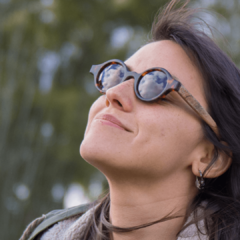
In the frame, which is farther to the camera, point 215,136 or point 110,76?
point 110,76

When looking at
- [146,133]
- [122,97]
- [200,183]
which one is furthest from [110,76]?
[200,183]

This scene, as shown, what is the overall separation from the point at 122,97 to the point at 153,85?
7.2 inches

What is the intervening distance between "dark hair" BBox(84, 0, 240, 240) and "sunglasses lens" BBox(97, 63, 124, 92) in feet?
1.37

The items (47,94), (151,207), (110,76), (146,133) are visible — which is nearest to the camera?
(146,133)

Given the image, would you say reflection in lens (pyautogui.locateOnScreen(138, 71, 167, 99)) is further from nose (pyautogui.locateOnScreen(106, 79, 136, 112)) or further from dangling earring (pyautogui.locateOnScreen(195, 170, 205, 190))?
dangling earring (pyautogui.locateOnScreen(195, 170, 205, 190))

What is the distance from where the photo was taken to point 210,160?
178cm

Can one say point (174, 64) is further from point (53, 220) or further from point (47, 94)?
point (47, 94)

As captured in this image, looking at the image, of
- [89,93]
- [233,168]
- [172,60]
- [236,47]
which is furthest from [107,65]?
[89,93]

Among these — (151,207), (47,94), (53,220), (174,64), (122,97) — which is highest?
(174,64)

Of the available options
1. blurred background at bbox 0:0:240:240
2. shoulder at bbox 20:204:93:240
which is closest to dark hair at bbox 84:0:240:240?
shoulder at bbox 20:204:93:240

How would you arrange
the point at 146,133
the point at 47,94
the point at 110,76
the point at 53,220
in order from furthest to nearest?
the point at 47,94
the point at 53,220
the point at 110,76
the point at 146,133

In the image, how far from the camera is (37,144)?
29.5 feet

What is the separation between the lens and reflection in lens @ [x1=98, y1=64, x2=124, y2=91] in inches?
71.7

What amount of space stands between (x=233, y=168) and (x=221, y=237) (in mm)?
421
